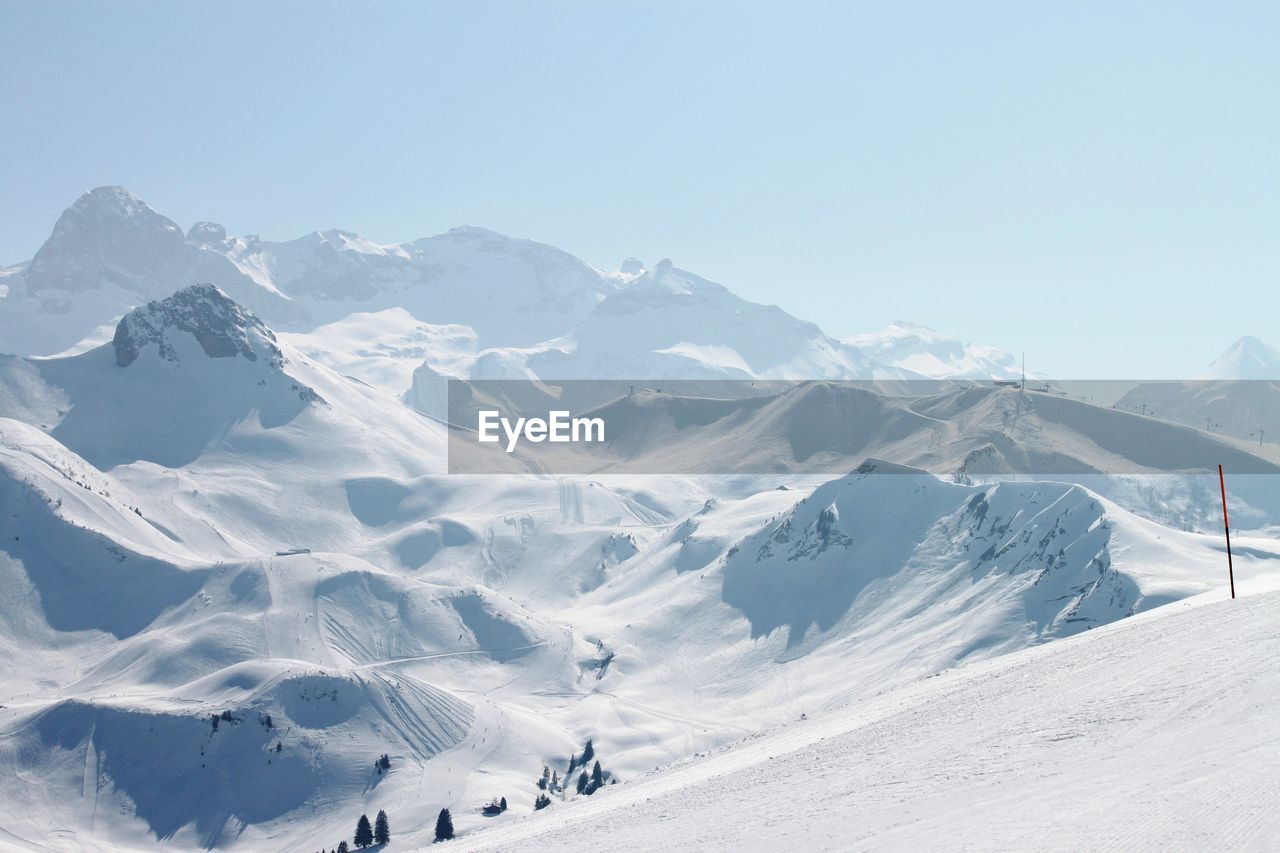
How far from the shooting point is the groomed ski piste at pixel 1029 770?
43.4 metres

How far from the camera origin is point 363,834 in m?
118

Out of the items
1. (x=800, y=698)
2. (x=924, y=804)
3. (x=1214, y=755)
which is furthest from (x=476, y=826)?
(x=1214, y=755)

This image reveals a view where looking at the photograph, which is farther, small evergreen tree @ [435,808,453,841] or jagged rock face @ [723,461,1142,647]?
jagged rock face @ [723,461,1142,647]

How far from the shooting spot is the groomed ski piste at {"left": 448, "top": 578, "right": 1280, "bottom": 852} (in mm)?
43406

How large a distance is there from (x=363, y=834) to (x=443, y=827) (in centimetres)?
813

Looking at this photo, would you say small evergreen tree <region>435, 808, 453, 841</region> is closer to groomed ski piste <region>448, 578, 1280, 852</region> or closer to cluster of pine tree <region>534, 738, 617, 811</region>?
cluster of pine tree <region>534, 738, 617, 811</region>

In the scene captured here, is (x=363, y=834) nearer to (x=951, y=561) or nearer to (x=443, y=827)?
(x=443, y=827)

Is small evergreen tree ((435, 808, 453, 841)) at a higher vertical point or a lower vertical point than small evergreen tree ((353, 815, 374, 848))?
higher

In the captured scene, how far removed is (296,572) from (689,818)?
145 m

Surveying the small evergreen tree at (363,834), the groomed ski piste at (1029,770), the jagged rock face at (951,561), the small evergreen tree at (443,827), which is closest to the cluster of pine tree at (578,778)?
the small evergreen tree at (443,827)

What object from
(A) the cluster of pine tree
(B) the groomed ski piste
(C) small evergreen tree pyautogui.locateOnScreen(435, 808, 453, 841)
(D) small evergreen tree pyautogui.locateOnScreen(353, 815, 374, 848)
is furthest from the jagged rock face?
(D) small evergreen tree pyautogui.locateOnScreen(353, 815, 374, 848)

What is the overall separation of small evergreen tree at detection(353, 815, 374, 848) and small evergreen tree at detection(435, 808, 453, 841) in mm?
5950

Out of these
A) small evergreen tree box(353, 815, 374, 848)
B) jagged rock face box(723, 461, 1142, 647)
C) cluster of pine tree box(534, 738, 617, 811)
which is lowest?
cluster of pine tree box(534, 738, 617, 811)

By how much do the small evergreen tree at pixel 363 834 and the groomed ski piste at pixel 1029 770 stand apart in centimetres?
3931
